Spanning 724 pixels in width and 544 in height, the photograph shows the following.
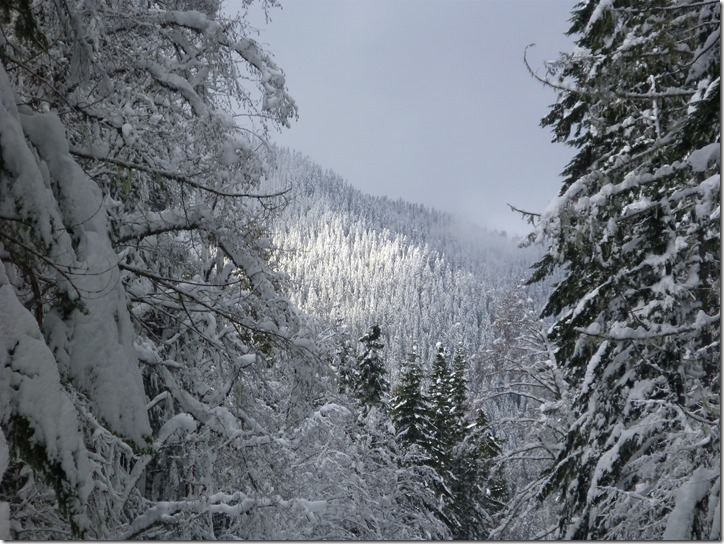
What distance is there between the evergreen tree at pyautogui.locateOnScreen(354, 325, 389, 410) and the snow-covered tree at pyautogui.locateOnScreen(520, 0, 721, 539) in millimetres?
8215

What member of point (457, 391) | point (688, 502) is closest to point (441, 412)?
point (457, 391)

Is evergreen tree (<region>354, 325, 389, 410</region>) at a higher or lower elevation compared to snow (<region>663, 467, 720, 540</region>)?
higher

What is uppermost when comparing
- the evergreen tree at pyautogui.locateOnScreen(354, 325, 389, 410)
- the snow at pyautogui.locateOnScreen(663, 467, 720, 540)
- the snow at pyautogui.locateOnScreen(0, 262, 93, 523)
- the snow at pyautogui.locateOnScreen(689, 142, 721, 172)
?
the snow at pyautogui.locateOnScreen(689, 142, 721, 172)

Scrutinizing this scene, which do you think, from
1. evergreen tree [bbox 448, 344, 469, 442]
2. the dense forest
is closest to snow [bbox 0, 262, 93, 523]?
the dense forest

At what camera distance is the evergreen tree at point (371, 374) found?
40.4ft

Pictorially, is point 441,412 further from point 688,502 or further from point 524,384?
point 688,502

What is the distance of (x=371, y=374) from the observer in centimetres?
1268

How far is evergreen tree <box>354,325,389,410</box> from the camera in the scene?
12305 mm

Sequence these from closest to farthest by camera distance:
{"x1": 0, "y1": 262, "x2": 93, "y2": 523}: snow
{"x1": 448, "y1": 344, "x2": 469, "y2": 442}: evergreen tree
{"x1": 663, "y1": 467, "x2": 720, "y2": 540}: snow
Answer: {"x1": 0, "y1": 262, "x2": 93, "y2": 523}: snow, {"x1": 663, "y1": 467, "x2": 720, "y2": 540}: snow, {"x1": 448, "y1": 344, "x2": 469, "y2": 442}: evergreen tree

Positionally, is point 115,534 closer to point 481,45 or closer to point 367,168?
point 367,168

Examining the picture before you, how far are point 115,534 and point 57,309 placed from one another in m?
1.56

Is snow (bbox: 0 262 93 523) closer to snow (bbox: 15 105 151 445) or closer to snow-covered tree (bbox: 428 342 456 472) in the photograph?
snow (bbox: 15 105 151 445)

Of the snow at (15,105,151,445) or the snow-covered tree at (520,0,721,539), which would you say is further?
the snow-covered tree at (520,0,721,539)

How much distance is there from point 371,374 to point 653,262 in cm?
965
